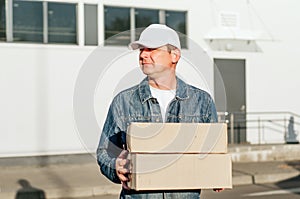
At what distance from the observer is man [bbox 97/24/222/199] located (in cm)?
317

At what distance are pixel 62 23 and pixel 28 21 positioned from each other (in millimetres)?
949

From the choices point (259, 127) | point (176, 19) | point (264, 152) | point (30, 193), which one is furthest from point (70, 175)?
point (259, 127)

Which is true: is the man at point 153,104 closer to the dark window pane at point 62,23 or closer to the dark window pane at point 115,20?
the dark window pane at point 62,23

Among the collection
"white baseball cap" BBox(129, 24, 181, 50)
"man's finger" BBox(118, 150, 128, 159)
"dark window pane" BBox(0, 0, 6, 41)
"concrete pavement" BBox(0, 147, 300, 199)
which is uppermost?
"dark window pane" BBox(0, 0, 6, 41)

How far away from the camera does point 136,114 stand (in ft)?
10.7

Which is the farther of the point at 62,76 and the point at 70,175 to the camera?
the point at 62,76

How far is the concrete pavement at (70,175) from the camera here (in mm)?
11742

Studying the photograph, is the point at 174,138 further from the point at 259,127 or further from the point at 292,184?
the point at 259,127

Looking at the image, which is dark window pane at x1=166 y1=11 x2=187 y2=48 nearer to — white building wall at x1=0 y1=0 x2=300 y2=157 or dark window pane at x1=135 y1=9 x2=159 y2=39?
white building wall at x1=0 y1=0 x2=300 y2=157

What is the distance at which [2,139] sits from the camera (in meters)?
14.6

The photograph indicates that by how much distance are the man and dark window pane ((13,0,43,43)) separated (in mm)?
12286

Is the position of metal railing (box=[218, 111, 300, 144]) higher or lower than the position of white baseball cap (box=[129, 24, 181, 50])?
lower

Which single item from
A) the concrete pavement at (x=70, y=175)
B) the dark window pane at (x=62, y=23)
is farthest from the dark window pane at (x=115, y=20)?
the concrete pavement at (x=70, y=175)

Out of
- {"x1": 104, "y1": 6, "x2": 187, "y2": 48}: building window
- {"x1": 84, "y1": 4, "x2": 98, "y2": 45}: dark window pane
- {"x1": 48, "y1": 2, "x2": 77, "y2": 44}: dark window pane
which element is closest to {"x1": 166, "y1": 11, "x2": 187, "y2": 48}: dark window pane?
{"x1": 104, "y1": 6, "x2": 187, "y2": 48}: building window
